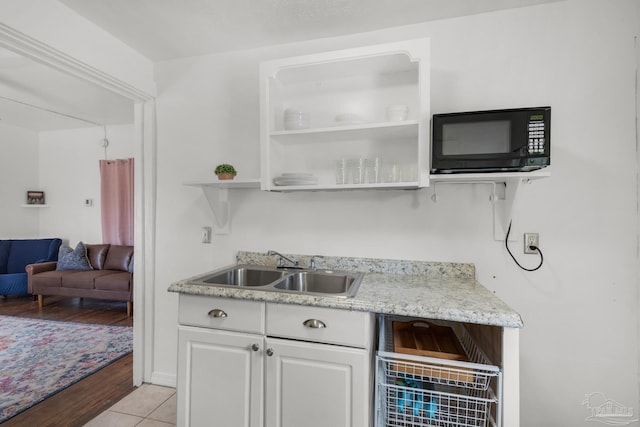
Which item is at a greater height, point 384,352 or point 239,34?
point 239,34

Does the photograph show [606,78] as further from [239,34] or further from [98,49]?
[98,49]

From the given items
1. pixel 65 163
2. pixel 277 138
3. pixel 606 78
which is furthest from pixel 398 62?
pixel 65 163

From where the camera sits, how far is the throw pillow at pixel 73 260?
4.09m

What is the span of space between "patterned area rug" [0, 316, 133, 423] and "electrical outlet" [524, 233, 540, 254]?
3179 mm

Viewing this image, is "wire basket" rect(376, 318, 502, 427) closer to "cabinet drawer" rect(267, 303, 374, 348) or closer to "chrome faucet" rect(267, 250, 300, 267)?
"cabinet drawer" rect(267, 303, 374, 348)

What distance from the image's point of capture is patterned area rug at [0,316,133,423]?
7.08 feet

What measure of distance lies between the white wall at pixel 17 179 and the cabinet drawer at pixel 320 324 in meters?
5.44

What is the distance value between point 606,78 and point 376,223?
1383 mm

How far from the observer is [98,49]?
6.07 feet

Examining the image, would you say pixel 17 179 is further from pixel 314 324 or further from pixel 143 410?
pixel 314 324

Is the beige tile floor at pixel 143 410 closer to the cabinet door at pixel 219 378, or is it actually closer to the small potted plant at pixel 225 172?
the cabinet door at pixel 219 378

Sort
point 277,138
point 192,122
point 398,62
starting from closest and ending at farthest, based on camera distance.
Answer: point 398,62
point 277,138
point 192,122

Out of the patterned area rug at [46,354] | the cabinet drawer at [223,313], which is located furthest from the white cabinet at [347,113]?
the patterned area rug at [46,354]

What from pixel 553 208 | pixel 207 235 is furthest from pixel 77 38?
pixel 553 208
